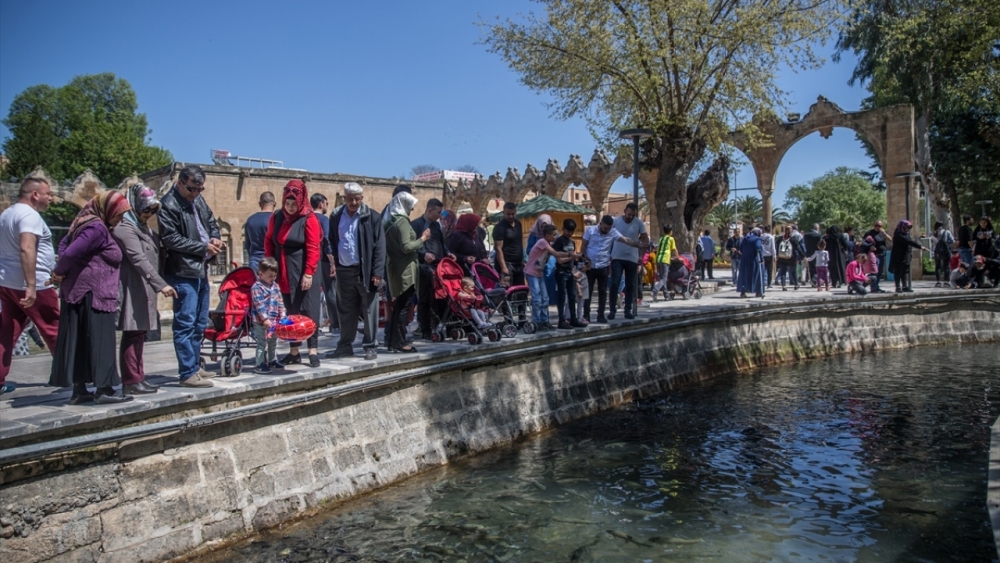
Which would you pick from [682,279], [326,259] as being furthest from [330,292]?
[682,279]

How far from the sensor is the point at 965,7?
20.6 m

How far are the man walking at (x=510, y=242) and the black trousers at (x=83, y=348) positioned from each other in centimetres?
545

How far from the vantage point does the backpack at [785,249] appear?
19109mm

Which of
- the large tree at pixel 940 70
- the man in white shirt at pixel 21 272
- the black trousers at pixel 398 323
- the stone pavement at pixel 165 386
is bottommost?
the stone pavement at pixel 165 386

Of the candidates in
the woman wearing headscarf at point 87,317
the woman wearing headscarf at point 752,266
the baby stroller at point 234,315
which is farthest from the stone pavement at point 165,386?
the woman wearing headscarf at point 752,266

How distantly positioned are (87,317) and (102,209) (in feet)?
2.70

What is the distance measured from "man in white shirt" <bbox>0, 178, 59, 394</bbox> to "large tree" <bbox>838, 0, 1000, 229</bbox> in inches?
718

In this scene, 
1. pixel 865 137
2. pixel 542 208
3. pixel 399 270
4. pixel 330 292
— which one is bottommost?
pixel 330 292

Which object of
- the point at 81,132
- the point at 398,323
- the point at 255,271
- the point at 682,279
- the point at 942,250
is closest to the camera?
the point at 398,323

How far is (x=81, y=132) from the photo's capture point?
164 feet

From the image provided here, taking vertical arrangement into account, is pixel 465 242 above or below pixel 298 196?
below

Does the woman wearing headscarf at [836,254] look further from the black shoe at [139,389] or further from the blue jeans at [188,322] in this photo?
the black shoe at [139,389]

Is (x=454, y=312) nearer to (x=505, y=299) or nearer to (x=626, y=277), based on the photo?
(x=505, y=299)

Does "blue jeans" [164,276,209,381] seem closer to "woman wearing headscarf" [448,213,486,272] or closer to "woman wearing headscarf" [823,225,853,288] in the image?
"woman wearing headscarf" [448,213,486,272]
